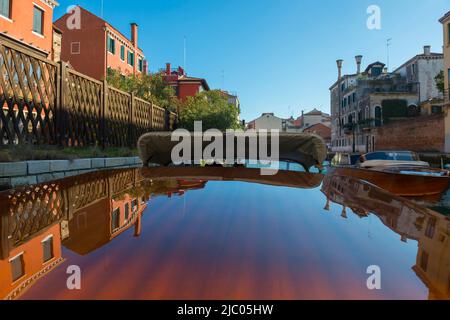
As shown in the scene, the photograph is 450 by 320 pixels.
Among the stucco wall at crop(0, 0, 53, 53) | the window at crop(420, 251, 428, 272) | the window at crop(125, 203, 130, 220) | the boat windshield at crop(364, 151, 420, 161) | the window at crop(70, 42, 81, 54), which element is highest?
the window at crop(70, 42, 81, 54)

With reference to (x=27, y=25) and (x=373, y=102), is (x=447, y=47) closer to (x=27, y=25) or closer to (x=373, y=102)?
(x=373, y=102)

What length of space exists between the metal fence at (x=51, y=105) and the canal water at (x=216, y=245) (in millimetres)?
3663

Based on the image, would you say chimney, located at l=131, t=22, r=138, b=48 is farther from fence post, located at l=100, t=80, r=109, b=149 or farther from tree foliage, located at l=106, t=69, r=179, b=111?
fence post, located at l=100, t=80, r=109, b=149

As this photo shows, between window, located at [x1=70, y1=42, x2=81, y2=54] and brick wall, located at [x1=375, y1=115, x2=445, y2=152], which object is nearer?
brick wall, located at [x1=375, y1=115, x2=445, y2=152]

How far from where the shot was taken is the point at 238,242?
62 cm

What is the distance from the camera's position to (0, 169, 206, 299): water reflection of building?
20.1 inches

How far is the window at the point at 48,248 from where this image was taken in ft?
1.79

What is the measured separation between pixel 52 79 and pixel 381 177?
5.06m

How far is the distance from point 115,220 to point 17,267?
0.88 ft

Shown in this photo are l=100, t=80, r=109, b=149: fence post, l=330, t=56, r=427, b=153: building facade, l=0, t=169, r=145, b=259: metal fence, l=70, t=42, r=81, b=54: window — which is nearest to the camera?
l=0, t=169, r=145, b=259: metal fence

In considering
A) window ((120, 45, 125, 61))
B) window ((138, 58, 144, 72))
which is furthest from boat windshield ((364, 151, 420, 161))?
window ((138, 58, 144, 72))

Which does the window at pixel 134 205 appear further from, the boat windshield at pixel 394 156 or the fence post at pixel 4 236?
the boat windshield at pixel 394 156

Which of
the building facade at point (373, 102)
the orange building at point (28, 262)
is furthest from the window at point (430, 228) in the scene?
the building facade at point (373, 102)
